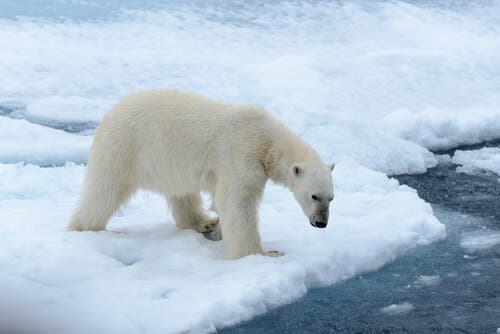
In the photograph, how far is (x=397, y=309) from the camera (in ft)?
13.8

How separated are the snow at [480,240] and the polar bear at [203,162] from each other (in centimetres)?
127

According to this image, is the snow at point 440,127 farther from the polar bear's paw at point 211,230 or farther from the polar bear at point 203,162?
the polar bear at point 203,162

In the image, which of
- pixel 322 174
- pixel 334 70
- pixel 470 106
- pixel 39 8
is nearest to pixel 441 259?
pixel 322 174

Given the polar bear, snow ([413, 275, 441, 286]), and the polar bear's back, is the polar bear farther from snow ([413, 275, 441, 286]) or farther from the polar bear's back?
snow ([413, 275, 441, 286])

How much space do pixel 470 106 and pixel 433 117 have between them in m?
1.04

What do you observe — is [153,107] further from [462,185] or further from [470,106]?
[470,106]

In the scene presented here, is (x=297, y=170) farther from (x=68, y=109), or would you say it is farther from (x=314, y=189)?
(x=68, y=109)

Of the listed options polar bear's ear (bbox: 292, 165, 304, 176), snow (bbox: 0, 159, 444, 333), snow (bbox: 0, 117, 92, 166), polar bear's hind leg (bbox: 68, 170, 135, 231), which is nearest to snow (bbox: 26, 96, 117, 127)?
snow (bbox: 0, 117, 92, 166)

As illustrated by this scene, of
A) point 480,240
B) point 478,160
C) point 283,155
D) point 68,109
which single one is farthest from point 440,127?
point 68,109

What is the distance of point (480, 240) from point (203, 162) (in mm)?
2003

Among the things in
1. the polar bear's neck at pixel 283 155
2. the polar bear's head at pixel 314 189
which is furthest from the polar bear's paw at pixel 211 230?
the polar bear's head at pixel 314 189

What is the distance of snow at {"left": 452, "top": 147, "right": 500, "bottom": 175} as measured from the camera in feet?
22.7

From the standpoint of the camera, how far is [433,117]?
7.85 meters

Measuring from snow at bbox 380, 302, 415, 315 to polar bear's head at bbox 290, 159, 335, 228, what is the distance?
0.58 meters
